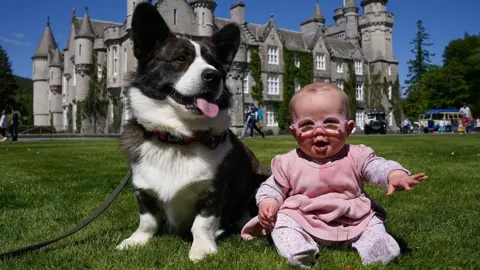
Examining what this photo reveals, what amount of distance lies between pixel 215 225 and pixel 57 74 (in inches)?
2424

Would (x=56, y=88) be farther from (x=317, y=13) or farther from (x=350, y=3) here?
(x=350, y=3)

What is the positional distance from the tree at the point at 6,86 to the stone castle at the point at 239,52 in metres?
9.10

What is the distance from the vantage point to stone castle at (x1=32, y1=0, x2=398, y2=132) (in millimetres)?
41312

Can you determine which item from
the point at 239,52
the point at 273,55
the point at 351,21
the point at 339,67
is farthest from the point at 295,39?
the point at 351,21

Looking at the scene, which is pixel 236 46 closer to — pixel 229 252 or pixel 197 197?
pixel 197 197

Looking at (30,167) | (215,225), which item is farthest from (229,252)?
(30,167)

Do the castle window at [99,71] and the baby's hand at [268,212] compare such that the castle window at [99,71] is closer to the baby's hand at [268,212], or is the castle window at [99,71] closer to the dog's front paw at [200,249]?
the dog's front paw at [200,249]

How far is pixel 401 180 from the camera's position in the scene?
2.61 metres

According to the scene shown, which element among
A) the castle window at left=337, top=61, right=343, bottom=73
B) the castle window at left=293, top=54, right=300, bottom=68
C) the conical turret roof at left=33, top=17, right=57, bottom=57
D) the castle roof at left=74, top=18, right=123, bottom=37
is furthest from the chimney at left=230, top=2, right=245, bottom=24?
the conical turret roof at left=33, top=17, right=57, bottom=57

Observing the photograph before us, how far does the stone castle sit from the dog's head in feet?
113

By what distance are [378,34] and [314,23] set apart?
29.3ft

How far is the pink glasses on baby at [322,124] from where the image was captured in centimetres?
307

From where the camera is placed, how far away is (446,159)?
11.2 meters

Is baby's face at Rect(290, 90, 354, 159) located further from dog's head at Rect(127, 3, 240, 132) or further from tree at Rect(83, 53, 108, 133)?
tree at Rect(83, 53, 108, 133)
